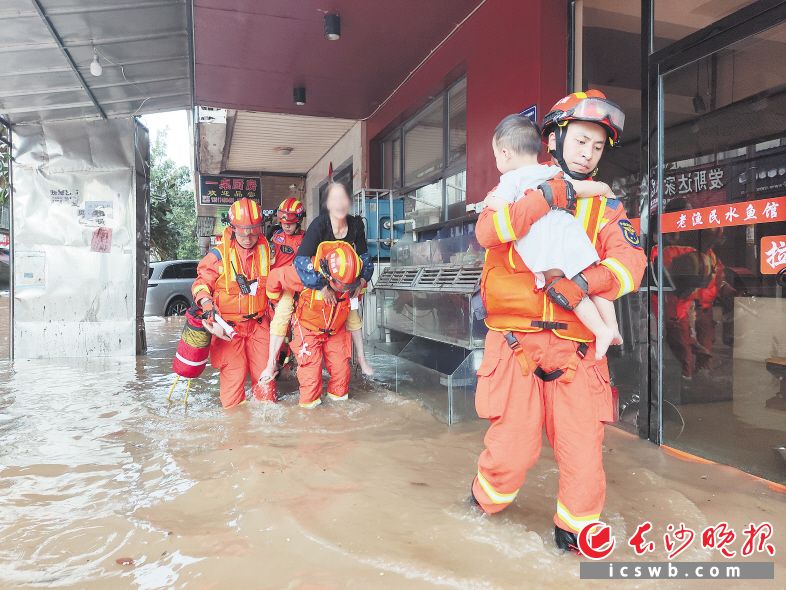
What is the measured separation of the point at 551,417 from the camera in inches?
89.7

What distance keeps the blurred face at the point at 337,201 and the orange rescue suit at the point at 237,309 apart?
2.58ft

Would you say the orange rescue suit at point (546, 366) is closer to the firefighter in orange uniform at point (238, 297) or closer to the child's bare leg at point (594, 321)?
the child's bare leg at point (594, 321)

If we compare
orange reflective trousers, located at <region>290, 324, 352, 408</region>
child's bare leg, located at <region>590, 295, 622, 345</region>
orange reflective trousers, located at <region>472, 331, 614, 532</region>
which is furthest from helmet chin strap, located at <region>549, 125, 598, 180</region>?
orange reflective trousers, located at <region>290, 324, 352, 408</region>

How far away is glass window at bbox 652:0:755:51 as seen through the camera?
337 centimetres


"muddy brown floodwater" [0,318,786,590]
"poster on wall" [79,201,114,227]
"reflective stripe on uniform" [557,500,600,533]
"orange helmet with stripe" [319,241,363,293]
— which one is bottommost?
"muddy brown floodwater" [0,318,786,590]

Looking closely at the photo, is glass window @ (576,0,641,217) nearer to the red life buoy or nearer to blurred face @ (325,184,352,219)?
blurred face @ (325,184,352,219)

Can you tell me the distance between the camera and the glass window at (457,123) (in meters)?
6.24

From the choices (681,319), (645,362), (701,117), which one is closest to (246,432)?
(645,362)

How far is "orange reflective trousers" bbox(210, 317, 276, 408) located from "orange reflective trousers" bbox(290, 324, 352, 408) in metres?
0.32

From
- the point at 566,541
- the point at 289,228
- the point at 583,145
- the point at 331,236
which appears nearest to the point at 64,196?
the point at 289,228

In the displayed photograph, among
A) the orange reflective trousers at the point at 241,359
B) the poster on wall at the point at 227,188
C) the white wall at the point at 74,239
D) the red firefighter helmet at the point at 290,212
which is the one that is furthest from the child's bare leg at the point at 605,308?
the poster on wall at the point at 227,188

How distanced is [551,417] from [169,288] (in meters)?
13.5

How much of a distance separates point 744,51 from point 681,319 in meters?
1.63

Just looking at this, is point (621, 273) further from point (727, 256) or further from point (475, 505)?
point (727, 256)
